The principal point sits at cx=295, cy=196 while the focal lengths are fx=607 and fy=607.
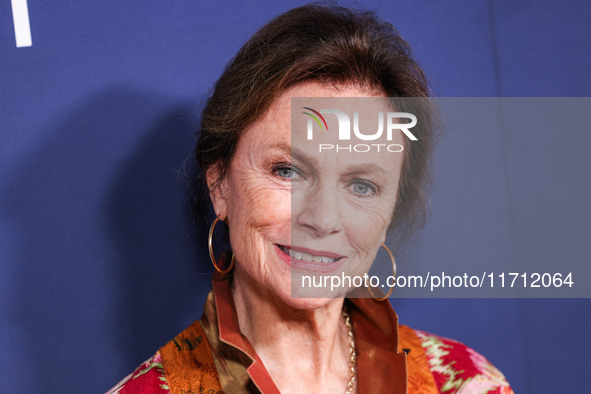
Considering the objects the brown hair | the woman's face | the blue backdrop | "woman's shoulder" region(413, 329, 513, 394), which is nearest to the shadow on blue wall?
the blue backdrop

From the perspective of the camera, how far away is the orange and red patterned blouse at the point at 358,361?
1.30 m

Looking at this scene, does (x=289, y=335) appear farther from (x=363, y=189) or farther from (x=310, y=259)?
(x=363, y=189)

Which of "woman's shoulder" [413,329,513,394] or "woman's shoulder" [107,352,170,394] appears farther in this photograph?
"woman's shoulder" [413,329,513,394]

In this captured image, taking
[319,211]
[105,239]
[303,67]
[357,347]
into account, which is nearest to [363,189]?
[319,211]

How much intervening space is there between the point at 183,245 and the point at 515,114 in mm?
1034

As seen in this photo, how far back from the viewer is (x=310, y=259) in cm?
131

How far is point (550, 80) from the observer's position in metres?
1.76

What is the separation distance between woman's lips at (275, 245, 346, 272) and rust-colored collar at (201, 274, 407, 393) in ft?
0.67

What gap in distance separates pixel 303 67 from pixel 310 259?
0.41 meters

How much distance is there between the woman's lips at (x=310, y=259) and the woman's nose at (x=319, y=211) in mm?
54

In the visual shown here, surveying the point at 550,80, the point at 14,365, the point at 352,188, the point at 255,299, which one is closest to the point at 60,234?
the point at 14,365

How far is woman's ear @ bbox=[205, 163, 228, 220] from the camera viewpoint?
4.62 feet

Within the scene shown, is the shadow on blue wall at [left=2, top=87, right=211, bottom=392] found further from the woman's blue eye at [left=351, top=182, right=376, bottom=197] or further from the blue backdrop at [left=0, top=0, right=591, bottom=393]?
the woman's blue eye at [left=351, top=182, right=376, bottom=197]

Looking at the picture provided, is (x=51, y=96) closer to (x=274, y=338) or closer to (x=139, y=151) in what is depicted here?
(x=139, y=151)
